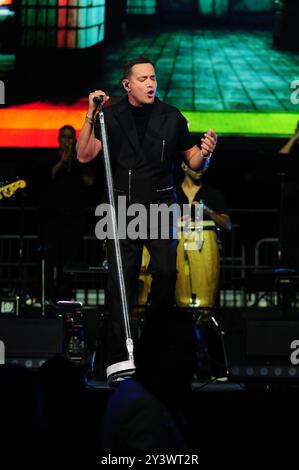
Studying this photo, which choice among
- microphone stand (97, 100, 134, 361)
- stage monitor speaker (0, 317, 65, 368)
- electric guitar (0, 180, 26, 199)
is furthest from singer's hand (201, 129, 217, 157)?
electric guitar (0, 180, 26, 199)

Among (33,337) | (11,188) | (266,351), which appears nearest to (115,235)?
(33,337)

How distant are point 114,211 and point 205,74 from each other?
5.21m

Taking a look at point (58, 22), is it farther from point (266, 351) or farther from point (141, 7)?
point (266, 351)

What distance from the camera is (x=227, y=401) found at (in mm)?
6629

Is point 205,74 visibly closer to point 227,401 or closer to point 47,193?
point 47,193

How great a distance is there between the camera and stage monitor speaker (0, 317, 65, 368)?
305 inches

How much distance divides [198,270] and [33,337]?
102 inches

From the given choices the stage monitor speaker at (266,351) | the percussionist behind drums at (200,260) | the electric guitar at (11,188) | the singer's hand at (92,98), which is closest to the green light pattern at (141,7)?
the percussionist behind drums at (200,260)

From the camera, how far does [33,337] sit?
25.4ft

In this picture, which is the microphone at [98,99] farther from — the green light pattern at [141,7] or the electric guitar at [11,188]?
the green light pattern at [141,7]

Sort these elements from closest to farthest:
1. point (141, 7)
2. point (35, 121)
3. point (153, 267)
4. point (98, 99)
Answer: point (98, 99) → point (153, 267) → point (35, 121) → point (141, 7)

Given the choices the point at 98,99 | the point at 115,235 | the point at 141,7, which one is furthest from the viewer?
the point at 141,7

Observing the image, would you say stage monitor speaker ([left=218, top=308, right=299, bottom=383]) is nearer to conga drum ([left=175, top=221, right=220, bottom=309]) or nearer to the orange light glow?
conga drum ([left=175, top=221, right=220, bottom=309])

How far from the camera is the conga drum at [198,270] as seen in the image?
9984 millimetres
